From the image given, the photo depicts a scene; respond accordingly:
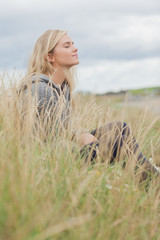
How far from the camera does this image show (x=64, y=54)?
3.51 m

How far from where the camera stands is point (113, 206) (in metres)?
2.02

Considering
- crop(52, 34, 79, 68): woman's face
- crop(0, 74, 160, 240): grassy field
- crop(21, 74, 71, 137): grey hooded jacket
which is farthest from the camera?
crop(52, 34, 79, 68): woman's face

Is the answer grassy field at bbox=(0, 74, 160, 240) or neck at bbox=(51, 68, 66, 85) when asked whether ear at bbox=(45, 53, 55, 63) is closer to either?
neck at bbox=(51, 68, 66, 85)

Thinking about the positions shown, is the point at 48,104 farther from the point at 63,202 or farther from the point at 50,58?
the point at 50,58

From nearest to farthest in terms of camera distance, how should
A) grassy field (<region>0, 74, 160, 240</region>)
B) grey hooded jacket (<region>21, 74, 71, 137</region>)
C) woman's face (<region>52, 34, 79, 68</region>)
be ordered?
grassy field (<region>0, 74, 160, 240</region>) < grey hooded jacket (<region>21, 74, 71, 137</region>) < woman's face (<region>52, 34, 79, 68</region>)

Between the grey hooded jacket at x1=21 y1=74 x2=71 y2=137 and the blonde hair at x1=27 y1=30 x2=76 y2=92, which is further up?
the blonde hair at x1=27 y1=30 x2=76 y2=92

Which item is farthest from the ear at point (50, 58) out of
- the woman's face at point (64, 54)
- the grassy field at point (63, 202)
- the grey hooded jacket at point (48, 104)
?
the grassy field at point (63, 202)

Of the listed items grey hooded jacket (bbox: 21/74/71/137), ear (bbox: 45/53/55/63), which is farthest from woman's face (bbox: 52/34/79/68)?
grey hooded jacket (bbox: 21/74/71/137)

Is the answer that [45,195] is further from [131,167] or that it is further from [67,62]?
[67,62]

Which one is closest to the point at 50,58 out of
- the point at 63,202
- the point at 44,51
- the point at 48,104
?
the point at 44,51

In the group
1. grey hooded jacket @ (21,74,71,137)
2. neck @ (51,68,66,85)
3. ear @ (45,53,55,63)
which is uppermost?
ear @ (45,53,55,63)

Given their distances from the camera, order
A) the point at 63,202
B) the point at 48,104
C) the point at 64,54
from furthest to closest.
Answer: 1. the point at 64,54
2. the point at 48,104
3. the point at 63,202

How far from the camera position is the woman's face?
3.48m

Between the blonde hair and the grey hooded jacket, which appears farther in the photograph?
the blonde hair
